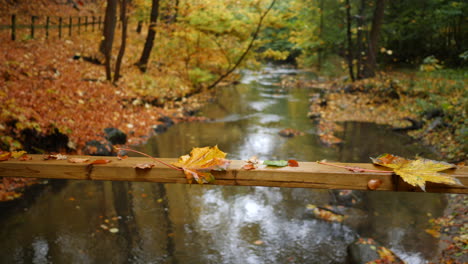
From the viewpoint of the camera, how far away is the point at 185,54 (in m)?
16.4

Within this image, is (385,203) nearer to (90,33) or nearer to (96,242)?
(96,242)

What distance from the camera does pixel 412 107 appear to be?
489 inches

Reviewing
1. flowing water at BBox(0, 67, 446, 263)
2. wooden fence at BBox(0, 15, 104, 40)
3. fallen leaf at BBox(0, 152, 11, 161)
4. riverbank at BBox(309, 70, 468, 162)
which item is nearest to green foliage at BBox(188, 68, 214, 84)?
riverbank at BBox(309, 70, 468, 162)

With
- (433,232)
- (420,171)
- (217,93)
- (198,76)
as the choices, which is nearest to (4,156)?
(420,171)

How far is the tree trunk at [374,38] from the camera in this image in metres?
16.0

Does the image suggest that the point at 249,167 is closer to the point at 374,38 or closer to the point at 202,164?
the point at 202,164

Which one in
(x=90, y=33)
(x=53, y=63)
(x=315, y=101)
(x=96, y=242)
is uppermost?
(x=90, y=33)

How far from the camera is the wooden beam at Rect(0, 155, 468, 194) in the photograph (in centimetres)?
212

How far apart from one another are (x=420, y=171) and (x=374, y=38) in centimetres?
1619

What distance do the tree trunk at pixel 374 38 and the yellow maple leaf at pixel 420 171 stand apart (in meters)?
15.8

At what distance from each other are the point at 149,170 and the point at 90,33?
2000 centimetres

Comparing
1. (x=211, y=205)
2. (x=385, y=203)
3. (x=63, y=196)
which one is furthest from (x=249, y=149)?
(x=63, y=196)

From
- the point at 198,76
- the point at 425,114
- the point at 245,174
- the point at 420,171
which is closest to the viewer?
the point at 420,171

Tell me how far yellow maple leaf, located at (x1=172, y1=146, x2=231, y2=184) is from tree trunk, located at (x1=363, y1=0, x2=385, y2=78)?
16.1 metres
